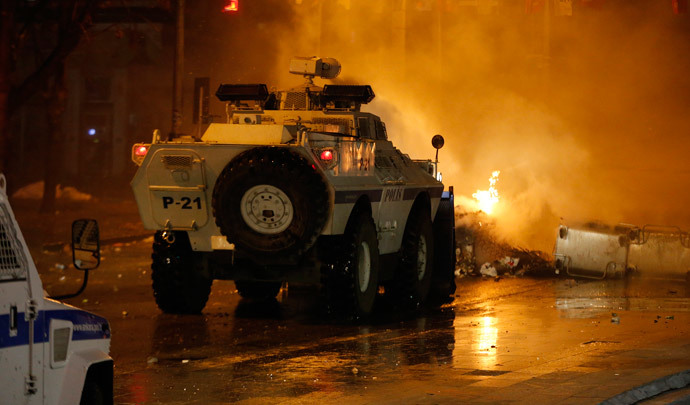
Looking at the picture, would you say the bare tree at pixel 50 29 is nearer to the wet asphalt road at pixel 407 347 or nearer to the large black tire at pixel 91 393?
the wet asphalt road at pixel 407 347

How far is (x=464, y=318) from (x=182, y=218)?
11.1ft

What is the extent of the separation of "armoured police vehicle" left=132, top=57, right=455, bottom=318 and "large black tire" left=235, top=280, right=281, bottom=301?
1.77 metres

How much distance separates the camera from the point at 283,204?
1240cm

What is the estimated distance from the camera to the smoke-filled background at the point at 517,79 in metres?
26.3

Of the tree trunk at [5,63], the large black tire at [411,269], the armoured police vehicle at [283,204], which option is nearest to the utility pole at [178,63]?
the tree trunk at [5,63]

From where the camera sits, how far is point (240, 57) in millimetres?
37500

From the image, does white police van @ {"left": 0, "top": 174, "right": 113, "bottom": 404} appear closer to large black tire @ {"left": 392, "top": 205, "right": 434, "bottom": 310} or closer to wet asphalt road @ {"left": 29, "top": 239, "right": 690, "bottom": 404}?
wet asphalt road @ {"left": 29, "top": 239, "right": 690, "bottom": 404}

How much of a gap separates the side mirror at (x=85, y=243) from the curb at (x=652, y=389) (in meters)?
3.80

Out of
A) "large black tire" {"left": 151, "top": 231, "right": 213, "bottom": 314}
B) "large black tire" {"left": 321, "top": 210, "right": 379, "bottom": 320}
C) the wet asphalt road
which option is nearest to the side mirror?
the wet asphalt road

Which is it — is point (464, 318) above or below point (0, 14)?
below

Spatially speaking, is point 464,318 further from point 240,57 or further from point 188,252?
point 240,57

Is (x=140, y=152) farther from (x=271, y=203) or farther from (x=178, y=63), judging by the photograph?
(x=178, y=63)

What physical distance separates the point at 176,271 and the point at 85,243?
736 centimetres

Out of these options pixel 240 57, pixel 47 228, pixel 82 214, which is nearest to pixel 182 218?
pixel 47 228
